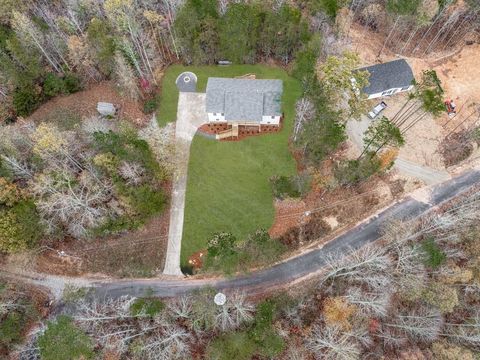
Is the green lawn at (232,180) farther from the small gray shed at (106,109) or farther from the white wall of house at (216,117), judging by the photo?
the small gray shed at (106,109)

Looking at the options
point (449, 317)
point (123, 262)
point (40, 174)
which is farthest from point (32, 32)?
point (449, 317)

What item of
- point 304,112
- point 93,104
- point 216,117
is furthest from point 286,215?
point 93,104

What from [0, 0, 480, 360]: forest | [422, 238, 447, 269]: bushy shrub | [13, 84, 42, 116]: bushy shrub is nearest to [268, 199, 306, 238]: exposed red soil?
[0, 0, 480, 360]: forest

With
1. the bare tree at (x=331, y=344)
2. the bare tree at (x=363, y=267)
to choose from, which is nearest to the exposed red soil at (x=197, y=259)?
the bare tree at (x=363, y=267)

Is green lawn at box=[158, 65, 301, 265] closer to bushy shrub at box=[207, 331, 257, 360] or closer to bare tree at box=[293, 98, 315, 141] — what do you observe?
bare tree at box=[293, 98, 315, 141]

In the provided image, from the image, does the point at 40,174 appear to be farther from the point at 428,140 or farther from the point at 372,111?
the point at 428,140
